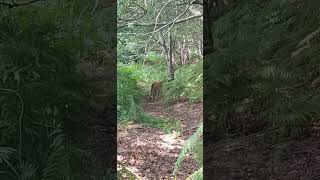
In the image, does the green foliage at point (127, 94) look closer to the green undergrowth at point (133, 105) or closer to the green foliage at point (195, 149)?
the green undergrowth at point (133, 105)

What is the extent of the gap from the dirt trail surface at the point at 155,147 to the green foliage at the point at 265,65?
0.46 feet

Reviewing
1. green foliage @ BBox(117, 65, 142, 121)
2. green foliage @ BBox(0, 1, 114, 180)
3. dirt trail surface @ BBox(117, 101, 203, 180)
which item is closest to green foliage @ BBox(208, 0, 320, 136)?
dirt trail surface @ BBox(117, 101, 203, 180)

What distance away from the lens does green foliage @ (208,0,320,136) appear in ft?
4.78

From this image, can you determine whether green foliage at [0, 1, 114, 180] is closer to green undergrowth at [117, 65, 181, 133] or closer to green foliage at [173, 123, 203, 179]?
green undergrowth at [117, 65, 181, 133]

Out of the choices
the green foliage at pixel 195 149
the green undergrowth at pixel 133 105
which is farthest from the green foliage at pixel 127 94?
the green foliage at pixel 195 149

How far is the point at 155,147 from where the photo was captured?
1.66 meters

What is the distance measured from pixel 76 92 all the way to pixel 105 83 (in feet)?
0.38

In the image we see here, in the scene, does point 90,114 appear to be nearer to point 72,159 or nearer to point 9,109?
point 72,159

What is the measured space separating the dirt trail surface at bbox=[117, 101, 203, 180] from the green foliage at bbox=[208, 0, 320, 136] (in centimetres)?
14

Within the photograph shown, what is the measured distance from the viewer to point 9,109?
1.44m

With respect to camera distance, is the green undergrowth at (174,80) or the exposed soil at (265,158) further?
the green undergrowth at (174,80)

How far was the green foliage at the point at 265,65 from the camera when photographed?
1.46 metres

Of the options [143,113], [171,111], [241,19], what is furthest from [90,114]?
[241,19]

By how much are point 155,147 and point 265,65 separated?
553mm
